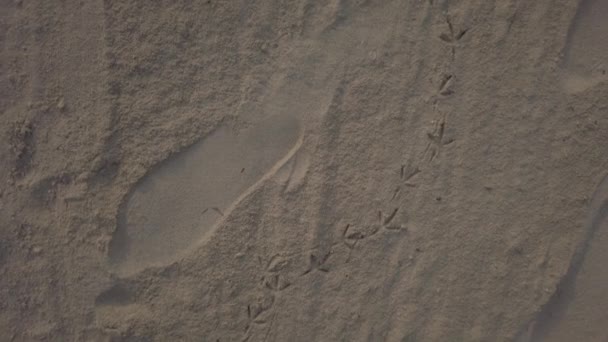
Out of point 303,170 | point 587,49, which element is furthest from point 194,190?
point 587,49

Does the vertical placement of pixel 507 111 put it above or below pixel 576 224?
above

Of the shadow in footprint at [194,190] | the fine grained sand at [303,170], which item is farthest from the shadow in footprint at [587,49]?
the shadow in footprint at [194,190]

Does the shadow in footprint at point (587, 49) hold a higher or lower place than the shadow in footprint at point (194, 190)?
lower

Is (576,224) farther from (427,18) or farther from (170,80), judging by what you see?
(170,80)

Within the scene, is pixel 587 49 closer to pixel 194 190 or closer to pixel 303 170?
pixel 303 170

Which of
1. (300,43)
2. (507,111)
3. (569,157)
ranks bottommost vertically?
(569,157)

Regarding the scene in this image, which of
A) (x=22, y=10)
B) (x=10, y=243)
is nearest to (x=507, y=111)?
(x=22, y=10)

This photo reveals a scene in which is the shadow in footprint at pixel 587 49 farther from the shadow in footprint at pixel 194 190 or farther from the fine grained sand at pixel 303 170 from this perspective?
the shadow in footprint at pixel 194 190

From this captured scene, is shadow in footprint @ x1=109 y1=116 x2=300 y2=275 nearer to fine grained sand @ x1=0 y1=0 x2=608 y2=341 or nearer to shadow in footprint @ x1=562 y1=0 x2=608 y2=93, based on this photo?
fine grained sand @ x1=0 y1=0 x2=608 y2=341
